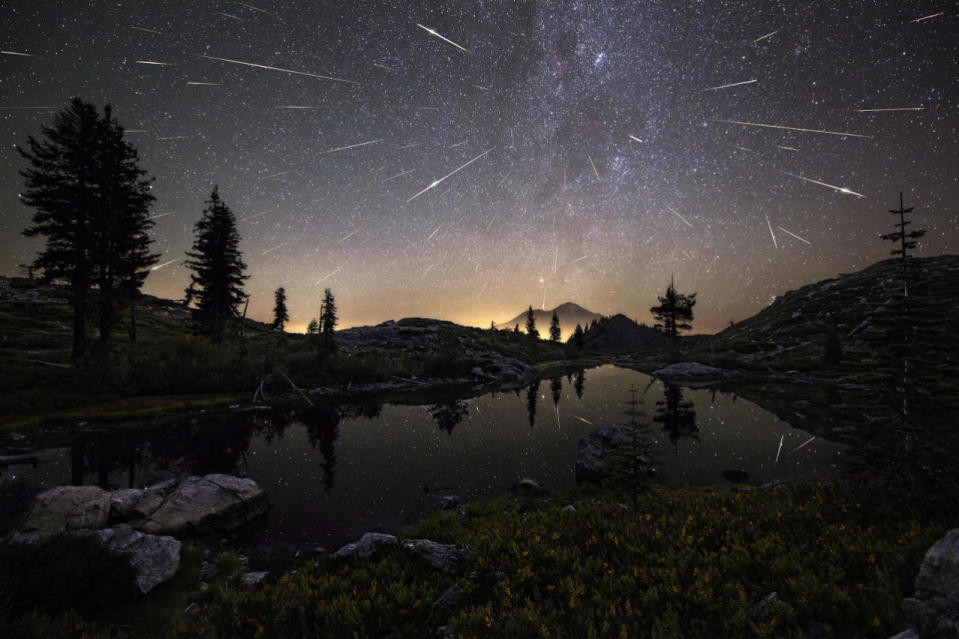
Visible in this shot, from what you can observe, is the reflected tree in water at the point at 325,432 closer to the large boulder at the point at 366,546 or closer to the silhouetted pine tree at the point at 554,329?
the large boulder at the point at 366,546

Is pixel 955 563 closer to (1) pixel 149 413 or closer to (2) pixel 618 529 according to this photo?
(2) pixel 618 529

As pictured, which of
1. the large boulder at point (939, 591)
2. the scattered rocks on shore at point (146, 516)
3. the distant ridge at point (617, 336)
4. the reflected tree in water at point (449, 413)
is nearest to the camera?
the large boulder at point (939, 591)

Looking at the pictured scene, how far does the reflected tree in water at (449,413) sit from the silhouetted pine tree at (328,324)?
712 inches

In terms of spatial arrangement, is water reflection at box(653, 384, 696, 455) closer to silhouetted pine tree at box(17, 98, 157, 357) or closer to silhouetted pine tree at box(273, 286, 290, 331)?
silhouetted pine tree at box(17, 98, 157, 357)

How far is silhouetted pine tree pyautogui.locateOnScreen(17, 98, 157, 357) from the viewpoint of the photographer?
27.0 metres

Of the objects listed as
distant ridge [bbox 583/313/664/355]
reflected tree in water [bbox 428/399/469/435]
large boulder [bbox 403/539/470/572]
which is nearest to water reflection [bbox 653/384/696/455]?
reflected tree in water [bbox 428/399/469/435]

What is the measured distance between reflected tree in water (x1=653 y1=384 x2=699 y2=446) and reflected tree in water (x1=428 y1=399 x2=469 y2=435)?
548 inches

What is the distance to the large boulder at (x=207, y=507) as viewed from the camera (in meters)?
9.54

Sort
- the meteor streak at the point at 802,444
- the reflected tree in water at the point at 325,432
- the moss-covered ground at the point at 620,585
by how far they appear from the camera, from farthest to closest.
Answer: the meteor streak at the point at 802,444 → the reflected tree in water at the point at 325,432 → the moss-covered ground at the point at 620,585

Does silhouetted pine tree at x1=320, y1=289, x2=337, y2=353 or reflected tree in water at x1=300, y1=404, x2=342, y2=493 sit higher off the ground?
silhouetted pine tree at x1=320, y1=289, x2=337, y2=353

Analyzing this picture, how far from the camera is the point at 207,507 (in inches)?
405

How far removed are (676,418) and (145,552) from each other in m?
28.3

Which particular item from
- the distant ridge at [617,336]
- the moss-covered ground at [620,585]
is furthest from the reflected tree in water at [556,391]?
the distant ridge at [617,336]

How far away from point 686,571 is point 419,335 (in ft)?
272
